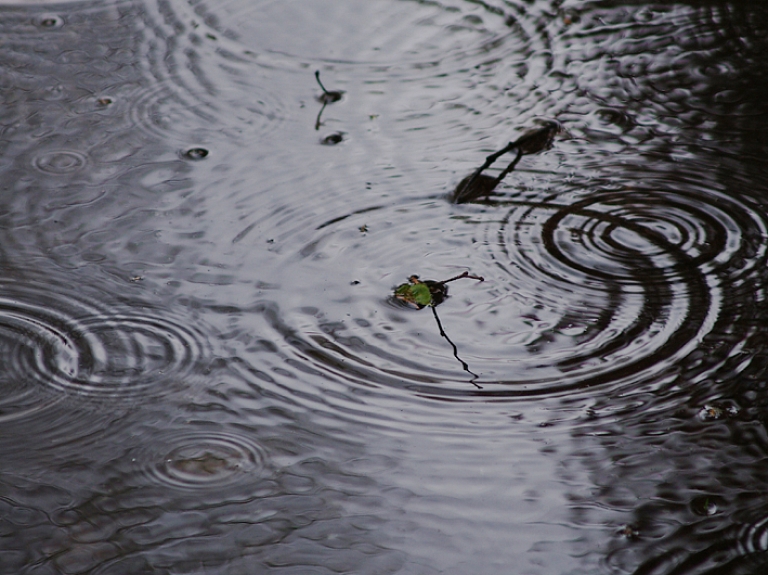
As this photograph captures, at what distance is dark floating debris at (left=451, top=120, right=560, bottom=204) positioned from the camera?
2.04 meters

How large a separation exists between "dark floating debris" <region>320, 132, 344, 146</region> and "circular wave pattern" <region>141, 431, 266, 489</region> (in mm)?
974

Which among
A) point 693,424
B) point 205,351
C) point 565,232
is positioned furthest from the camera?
point 565,232

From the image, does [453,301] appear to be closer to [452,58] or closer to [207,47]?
[452,58]

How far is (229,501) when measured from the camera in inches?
53.9

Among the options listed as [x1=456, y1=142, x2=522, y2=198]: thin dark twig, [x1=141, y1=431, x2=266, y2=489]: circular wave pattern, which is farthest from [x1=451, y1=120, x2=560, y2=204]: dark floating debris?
[x1=141, y1=431, x2=266, y2=489]: circular wave pattern

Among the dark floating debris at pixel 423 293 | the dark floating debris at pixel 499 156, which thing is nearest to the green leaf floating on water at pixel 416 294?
the dark floating debris at pixel 423 293

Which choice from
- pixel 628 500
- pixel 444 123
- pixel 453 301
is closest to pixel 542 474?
pixel 628 500

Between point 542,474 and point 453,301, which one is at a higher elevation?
point 453,301

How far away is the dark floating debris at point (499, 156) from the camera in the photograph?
6.68ft

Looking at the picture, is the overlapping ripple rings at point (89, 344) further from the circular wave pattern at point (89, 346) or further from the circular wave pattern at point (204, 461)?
the circular wave pattern at point (204, 461)

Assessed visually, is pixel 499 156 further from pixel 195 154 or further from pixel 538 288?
pixel 195 154

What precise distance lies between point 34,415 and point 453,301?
32.0 inches

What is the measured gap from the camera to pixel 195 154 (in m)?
2.17

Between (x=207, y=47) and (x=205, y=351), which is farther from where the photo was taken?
(x=207, y=47)
